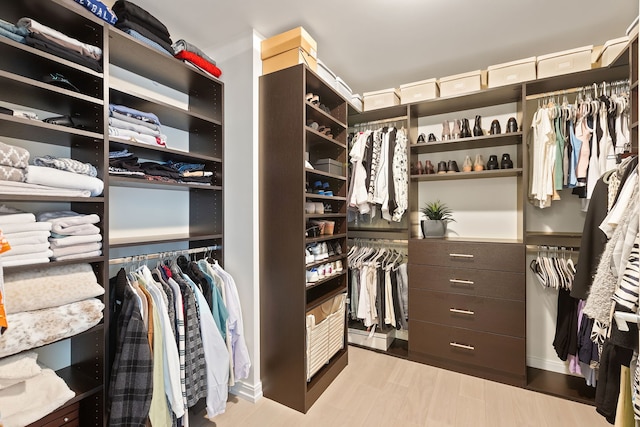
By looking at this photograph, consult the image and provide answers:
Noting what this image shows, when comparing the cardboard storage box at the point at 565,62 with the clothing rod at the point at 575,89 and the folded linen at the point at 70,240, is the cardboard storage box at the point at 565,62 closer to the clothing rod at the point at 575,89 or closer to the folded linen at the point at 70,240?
the clothing rod at the point at 575,89

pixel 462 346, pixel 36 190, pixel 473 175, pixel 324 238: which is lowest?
pixel 462 346

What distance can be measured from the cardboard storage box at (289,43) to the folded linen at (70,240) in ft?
4.99

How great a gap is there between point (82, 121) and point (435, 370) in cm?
288

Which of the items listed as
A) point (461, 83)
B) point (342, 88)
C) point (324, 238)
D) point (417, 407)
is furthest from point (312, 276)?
point (461, 83)

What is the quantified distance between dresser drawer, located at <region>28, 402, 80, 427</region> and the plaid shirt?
22cm

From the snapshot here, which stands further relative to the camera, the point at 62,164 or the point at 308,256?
the point at 308,256

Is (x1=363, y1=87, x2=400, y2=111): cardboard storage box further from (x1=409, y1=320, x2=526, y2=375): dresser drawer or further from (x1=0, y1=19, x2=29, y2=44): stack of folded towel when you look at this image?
(x1=0, y1=19, x2=29, y2=44): stack of folded towel

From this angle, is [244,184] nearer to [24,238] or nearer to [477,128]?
[24,238]

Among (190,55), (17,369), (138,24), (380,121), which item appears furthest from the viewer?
(380,121)

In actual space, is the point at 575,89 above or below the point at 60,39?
above

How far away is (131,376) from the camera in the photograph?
50.4 inches

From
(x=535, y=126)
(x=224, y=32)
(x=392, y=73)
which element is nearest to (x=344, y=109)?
(x=392, y=73)

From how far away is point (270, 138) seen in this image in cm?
194

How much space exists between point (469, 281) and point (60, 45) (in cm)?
277
